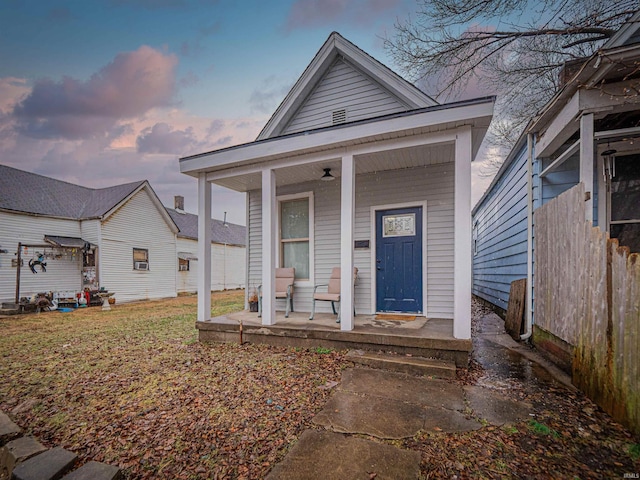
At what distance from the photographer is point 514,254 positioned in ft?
19.2

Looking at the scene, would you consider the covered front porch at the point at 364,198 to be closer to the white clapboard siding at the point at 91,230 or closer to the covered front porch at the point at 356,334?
the covered front porch at the point at 356,334

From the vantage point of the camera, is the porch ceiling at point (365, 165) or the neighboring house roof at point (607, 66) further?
the porch ceiling at point (365, 165)

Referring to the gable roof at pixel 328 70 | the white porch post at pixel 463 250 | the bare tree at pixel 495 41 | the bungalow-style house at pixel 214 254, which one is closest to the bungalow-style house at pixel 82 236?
the bungalow-style house at pixel 214 254

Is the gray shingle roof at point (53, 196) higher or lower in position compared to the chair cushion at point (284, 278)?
higher

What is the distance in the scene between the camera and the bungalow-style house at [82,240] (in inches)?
407

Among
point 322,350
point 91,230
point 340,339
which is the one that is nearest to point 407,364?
point 340,339

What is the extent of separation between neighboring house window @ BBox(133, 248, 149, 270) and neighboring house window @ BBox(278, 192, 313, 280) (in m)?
10.4

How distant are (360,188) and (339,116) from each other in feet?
5.64

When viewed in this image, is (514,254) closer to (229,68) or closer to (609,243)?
(609,243)

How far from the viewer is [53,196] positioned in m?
12.1

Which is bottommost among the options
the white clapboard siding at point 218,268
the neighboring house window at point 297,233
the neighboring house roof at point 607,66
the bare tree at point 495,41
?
the white clapboard siding at point 218,268

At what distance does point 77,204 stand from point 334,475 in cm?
1578

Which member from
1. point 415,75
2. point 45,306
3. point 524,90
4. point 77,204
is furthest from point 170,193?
point 524,90

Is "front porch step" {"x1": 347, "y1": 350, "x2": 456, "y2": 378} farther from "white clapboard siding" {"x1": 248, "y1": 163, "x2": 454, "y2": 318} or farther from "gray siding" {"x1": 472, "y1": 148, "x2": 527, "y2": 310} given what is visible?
"gray siding" {"x1": 472, "y1": 148, "x2": 527, "y2": 310}
